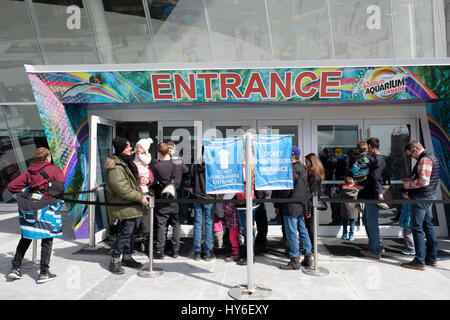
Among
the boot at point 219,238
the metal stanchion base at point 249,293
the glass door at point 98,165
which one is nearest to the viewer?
the metal stanchion base at point 249,293

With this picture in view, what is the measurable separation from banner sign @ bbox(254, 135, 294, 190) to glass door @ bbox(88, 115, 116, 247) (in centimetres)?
366

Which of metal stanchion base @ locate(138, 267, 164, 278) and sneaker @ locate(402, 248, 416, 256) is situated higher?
metal stanchion base @ locate(138, 267, 164, 278)

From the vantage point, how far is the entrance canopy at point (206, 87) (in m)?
5.89

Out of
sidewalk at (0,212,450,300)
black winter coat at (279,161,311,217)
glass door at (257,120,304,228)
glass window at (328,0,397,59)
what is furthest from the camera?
glass window at (328,0,397,59)

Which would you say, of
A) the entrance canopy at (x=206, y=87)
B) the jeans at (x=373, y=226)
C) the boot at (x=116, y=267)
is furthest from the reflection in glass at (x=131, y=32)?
the jeans at (x=373, y=226)

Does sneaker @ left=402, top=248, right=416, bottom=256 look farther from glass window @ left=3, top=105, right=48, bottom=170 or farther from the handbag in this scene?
glass window @ left=3, top=105, right=48, bottom=170

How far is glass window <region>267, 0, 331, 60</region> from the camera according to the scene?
27.0 ft

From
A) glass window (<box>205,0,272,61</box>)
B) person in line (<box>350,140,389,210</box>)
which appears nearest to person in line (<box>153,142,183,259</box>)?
person in line (<box>350,140,389,210</box>)

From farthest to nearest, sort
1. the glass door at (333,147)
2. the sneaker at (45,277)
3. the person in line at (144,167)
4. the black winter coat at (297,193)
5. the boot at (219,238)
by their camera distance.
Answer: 1. the glass door at (333,147)
2. the boot at (219,238)
3. the person in line at (144,167)
4. the black winter coat at (297,193)
5. the sneaker at (45,277)

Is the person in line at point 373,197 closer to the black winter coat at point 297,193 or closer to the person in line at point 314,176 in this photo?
the person in line at point 314,176

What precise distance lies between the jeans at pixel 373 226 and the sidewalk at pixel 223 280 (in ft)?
0.70

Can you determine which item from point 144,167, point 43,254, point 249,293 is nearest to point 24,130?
point 144,167
